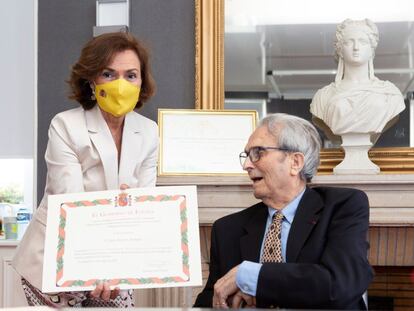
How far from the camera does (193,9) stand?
355 cm

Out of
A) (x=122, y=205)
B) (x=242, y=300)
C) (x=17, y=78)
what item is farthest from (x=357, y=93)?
(x=17, y=78)

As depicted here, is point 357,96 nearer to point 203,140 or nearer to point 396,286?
point 203,140

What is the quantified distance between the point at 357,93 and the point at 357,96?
16 mm

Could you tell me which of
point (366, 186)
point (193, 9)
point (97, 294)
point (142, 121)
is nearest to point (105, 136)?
point (142, 121)

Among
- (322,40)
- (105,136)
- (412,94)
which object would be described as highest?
(322,40)

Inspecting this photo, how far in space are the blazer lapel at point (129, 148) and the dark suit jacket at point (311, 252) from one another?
0.34 m

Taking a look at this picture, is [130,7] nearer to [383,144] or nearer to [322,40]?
[322,40]

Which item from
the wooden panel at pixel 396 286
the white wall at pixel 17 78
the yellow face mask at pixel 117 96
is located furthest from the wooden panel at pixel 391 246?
the white wall at pixel 17 78

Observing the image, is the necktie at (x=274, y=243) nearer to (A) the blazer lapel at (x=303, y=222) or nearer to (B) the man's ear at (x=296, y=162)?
(A) the blazer lapel at (x=303, y=222)

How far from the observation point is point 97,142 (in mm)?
2090

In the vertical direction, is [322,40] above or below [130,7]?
below

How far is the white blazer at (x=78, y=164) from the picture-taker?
2043 mm

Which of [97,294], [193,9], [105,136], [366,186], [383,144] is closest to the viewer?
[97,294]

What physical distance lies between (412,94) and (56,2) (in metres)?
2.02
